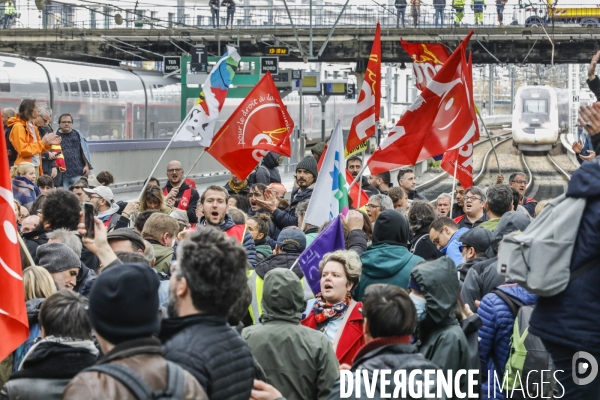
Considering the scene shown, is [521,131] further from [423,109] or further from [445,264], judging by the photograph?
[445,264]

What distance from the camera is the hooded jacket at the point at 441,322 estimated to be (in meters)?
5.41

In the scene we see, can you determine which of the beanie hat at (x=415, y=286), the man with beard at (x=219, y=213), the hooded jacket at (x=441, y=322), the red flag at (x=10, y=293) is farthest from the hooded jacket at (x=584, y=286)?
the man with beard at (x=219, y=213)

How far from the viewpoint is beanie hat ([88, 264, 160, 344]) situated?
355 cm

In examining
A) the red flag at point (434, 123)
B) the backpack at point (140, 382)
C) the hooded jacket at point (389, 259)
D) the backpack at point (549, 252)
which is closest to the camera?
the backpack at point (140, 382)

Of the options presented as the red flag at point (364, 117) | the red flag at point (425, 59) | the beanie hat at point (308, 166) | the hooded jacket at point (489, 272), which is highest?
the red flag at point (425, 59)

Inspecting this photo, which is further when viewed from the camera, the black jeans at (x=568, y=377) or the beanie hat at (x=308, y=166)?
the beanie hat at (x=308, y=166)

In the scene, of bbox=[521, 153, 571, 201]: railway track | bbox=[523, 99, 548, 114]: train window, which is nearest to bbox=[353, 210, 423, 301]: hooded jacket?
bbox=[521, 153, 571, 201]: railway track

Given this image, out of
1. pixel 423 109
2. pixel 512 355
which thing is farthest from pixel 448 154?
pixel 512 355

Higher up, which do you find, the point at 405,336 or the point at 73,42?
the point at 73,42

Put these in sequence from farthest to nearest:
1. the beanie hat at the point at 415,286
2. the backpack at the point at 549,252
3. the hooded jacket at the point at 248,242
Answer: the hooded jacket at the point at 248,242, the beanie hat at the point at 415,286, the backpack at the point at 549,252

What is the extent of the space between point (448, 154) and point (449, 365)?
25.7ft

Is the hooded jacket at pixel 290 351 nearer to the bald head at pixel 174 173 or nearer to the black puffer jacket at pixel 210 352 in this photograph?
the black puffer jacket at pixel 210 352

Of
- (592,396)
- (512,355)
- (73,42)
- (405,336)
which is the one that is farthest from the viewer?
(73,42)

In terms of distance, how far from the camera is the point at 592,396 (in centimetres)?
502
